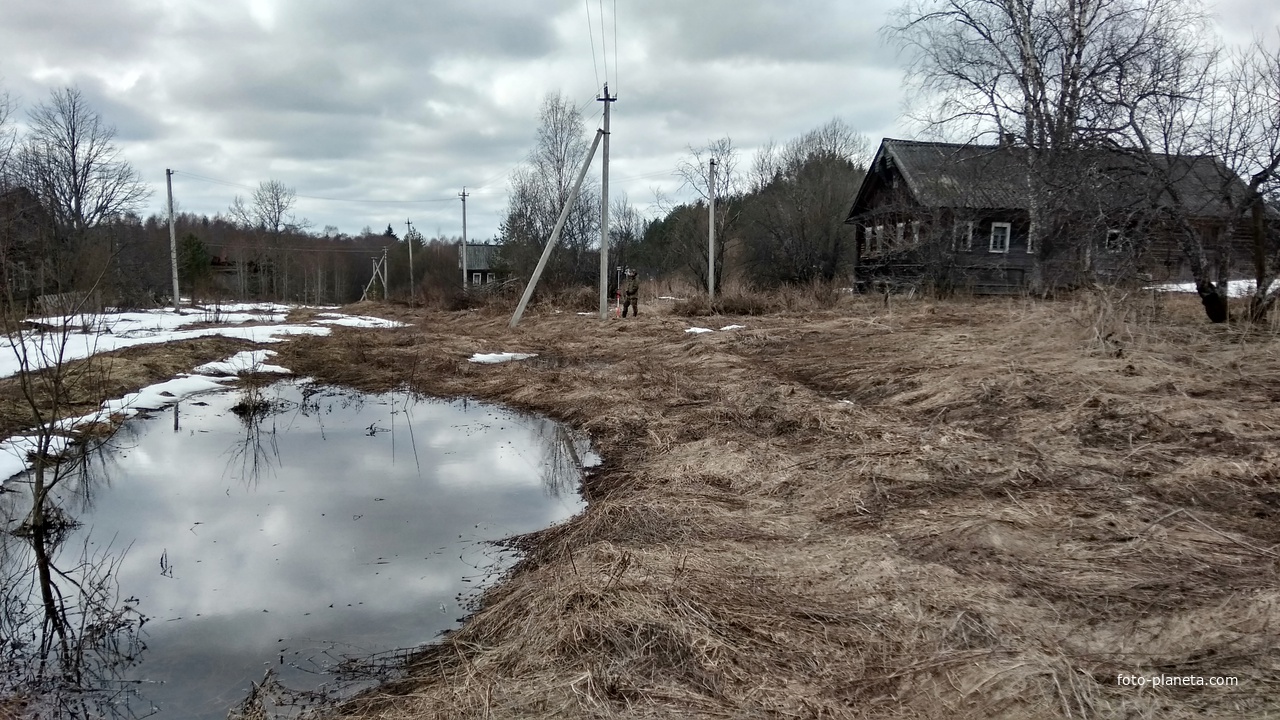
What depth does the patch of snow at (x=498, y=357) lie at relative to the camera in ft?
44.7

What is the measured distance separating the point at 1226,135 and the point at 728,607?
968 centimetres

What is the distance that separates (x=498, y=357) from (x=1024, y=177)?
14.7 m

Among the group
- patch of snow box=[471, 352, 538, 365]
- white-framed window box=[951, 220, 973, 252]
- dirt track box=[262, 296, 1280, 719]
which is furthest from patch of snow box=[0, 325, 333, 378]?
white-framed window box=[951, 220, 973, 252]

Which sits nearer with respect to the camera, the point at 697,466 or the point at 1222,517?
the point at 1222,517

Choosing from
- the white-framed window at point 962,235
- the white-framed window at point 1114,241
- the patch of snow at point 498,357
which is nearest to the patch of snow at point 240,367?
the patch of snow at point 498,357

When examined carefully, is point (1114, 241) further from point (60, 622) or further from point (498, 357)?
point (60, 622)

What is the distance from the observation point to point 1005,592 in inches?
133

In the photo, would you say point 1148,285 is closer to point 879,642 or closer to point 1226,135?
point 1226,135

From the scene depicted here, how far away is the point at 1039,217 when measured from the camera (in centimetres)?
1838

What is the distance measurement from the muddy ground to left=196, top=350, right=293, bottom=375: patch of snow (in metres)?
6.56

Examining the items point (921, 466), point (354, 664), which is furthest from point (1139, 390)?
point (354, 664)

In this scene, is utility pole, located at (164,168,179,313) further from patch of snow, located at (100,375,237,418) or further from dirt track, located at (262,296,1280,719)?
dirt track, located at (262,296,1280,719)

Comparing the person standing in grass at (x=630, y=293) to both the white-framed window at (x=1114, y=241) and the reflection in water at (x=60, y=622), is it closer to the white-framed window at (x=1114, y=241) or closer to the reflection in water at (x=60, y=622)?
the white-framed window at (x=1114, y=241)

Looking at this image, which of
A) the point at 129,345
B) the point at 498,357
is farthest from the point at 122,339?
the point at 498,357
